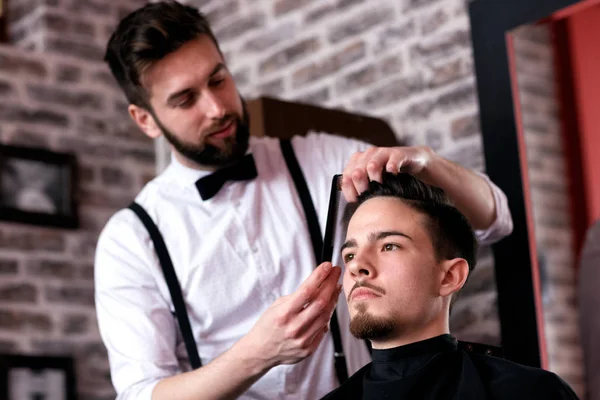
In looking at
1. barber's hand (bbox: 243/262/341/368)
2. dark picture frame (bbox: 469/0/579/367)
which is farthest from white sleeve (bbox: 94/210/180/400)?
dark picture frame (bbox: 469/0/579/367)

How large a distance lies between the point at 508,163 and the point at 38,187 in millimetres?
2203

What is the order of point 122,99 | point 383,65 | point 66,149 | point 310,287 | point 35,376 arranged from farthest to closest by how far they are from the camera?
point 122,99, point 66,149, point 35,376, point 383,65, point 310,287

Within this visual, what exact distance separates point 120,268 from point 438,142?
52.5 inches

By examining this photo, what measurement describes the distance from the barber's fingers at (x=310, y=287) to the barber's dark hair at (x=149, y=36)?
3.03 feet

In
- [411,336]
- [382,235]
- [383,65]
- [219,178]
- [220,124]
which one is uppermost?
[383,65]

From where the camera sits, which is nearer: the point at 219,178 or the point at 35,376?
the point at 219,178

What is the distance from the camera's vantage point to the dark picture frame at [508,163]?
2.82 meters

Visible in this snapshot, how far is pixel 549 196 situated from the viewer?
287 centimetres

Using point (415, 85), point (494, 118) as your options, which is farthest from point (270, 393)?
point (415, 85)

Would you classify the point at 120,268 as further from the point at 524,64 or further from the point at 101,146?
the point at 101,146

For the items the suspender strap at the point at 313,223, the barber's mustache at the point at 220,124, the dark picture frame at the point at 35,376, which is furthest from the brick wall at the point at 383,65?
the dark picture frame at the point at 35,376

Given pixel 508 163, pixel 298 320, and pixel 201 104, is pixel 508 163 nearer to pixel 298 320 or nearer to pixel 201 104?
pixel 201 104

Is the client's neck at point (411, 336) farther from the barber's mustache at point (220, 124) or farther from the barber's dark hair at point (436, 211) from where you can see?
the barber's mustache at point (220, 124)

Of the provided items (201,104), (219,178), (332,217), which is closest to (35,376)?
(219,178)
